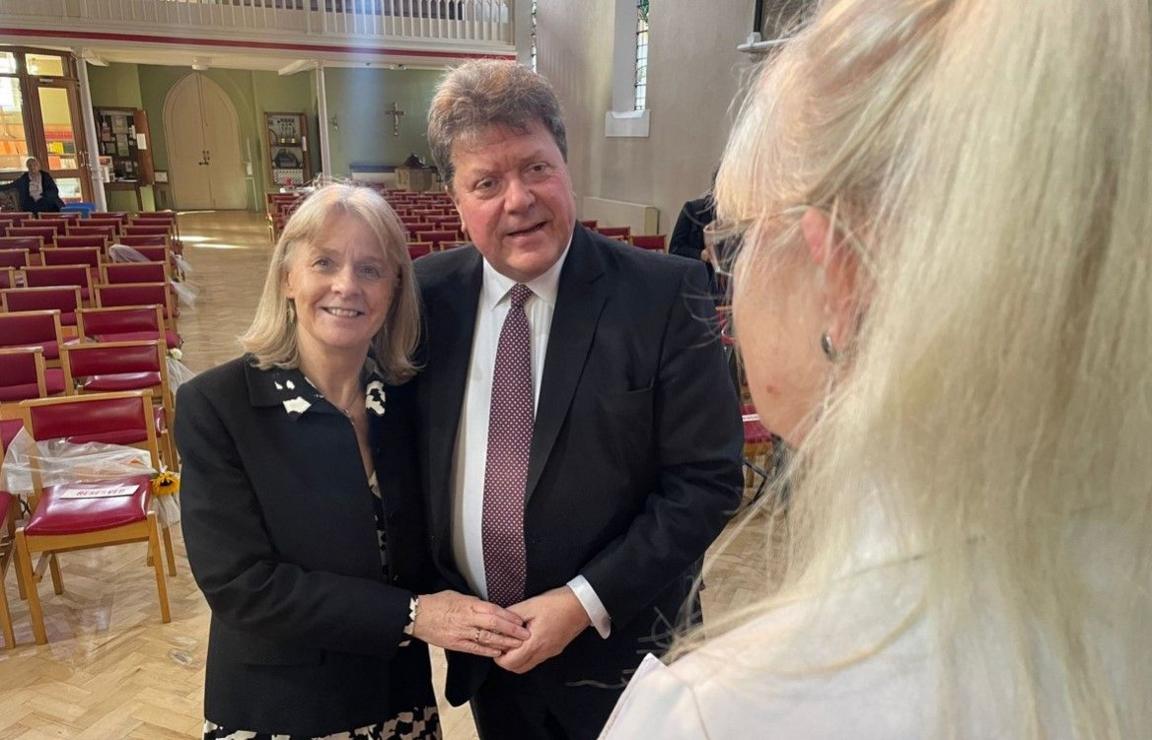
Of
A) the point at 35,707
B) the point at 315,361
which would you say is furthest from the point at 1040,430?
the point at 35,707

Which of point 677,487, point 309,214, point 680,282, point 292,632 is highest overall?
point 309,214

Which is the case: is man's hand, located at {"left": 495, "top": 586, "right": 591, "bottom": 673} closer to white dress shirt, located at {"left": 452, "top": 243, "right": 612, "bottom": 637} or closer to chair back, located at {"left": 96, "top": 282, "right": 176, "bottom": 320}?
white dress shirt, located at {"left": 452, "top": 243, "right": 612, "bottom": 637}

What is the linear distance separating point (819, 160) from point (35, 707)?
10.5 ft

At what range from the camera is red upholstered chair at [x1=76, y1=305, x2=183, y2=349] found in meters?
4.65

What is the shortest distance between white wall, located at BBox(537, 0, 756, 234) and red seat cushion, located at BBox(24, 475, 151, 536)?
5.41 metres

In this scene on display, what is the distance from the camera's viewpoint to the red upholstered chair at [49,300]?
16.6ft

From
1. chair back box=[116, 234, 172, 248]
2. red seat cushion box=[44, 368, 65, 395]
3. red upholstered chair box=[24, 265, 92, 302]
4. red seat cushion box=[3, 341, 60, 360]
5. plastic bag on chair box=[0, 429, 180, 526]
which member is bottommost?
plastic bag on chair box=[0, 429, 180, 526]

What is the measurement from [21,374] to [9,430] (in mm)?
785

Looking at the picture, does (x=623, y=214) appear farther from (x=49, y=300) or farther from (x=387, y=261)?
(x=387, y=261)

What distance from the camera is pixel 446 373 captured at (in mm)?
1445

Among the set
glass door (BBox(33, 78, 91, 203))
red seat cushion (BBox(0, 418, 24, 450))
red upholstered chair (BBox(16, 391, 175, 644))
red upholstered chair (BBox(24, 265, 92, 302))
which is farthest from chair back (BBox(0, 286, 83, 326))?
glass door (BBox(33, 78, 91, 203))

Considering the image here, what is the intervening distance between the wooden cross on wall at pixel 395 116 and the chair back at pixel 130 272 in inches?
524

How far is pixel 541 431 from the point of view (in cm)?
135

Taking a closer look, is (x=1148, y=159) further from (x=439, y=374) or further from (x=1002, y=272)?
(x=439, y=374)
